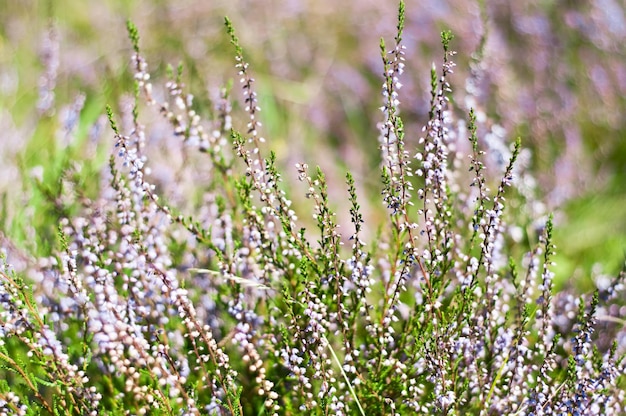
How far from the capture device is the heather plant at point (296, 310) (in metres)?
2.32

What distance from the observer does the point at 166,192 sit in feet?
13.8

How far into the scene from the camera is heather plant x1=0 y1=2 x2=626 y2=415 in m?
2.32

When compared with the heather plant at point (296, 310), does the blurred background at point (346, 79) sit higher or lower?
higher

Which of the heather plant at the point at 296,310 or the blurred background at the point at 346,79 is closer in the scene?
the heather plant at the point at 296,310

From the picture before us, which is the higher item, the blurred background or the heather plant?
the blurred background

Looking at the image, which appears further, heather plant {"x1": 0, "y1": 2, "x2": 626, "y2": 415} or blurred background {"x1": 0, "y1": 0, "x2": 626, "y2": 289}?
blurred background {"x1": 0, "y1": 0, "x2": 626, "y2": 289}

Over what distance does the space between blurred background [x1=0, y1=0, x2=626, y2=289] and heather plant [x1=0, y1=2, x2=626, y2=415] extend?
1.47m

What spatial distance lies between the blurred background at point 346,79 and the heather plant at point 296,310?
1.47 meters

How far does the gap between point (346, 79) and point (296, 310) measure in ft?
13.7

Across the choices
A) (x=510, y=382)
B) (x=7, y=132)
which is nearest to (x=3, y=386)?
(x=510, y=382)

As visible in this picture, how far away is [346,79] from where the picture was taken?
21.4ft

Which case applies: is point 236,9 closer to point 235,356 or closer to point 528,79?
point 528,79

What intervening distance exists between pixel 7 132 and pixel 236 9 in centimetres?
272

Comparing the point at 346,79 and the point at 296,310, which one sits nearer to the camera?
the point at 296,310
